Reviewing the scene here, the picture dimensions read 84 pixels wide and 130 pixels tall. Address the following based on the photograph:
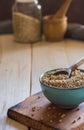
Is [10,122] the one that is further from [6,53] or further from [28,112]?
[6,53]

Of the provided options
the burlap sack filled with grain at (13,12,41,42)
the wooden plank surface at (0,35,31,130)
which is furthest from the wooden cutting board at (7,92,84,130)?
the burlap sack filled with grain at (13,12,41,42)

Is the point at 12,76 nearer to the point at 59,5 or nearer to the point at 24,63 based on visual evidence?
the point at 24,63

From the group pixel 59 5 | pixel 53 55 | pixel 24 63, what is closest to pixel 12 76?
pixel 24 63

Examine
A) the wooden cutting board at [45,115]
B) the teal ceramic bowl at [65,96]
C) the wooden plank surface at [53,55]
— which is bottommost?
the wooden plank surface at [53,55]

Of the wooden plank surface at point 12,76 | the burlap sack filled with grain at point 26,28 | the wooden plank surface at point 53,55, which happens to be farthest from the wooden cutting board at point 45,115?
the burlap sack filled with grain at point 26,28

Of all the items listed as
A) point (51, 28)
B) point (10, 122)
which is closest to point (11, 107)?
point (10, 122)

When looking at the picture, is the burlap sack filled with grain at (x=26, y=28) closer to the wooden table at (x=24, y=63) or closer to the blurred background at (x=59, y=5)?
the wooden table at (x=24, y=63)
